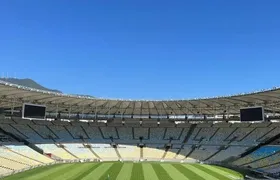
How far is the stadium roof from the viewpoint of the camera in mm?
44156

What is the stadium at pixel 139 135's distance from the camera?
41094mm

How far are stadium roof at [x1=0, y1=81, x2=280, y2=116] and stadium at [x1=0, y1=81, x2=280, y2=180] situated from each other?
11 centimetres

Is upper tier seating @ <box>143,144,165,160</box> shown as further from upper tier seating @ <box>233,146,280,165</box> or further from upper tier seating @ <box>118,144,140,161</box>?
upper tier seating @ <box>233,146,280,165</box>

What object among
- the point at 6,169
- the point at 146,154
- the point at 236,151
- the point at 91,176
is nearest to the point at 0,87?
the point at 6,169

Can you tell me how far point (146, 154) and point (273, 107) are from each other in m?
19.8

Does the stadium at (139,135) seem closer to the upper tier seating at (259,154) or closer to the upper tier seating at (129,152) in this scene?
the upper tier seating at (259,154)

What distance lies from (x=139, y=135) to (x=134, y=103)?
8.46m

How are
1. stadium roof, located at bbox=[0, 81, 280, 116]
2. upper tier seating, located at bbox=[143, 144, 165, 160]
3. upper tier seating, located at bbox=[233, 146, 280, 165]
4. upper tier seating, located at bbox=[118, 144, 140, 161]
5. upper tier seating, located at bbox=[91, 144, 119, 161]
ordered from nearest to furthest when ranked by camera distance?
1. stadium roof, located at bbox=[0, 81, 280, 116]
2. upper tier seating, located at bbox=[233, 146, 280, 165]
3. upper tier seating, located at bbox=[91, 144, 119, 161]
4. upper tier seating, located at bbox=[118, 144, 140, 161]
5. upper tier seating, located at bbox=[143, 144, 165, 160]

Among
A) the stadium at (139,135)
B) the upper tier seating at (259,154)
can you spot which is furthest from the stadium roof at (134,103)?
the upper tier seating at (259,154)

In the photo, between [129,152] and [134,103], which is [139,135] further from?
[134,103]

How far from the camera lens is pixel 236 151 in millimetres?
50656

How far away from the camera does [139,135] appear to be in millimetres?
61219

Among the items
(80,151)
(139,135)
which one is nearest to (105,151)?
(80,151)

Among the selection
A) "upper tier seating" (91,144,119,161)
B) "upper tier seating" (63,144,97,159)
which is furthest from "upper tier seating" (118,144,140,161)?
"upper tier seating" (63,144,97,159)
